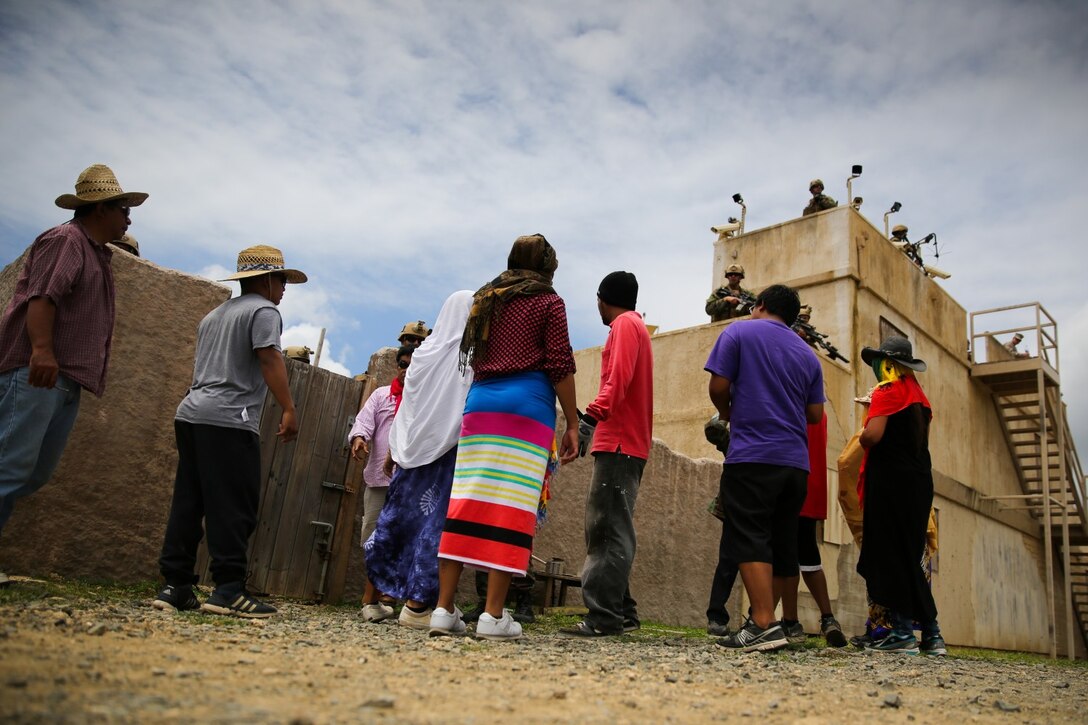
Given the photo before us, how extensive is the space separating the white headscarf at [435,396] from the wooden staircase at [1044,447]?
13125mm

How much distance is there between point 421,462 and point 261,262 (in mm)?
1336

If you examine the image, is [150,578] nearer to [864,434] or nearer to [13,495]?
[13,495]

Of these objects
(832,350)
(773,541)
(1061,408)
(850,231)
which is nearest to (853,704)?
(773,541)

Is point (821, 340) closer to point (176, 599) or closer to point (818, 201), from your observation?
point (818, 201)

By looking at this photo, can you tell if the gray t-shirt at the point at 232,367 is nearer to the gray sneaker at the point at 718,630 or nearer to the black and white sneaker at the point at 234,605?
the black and white sneaker at the point at 234,605

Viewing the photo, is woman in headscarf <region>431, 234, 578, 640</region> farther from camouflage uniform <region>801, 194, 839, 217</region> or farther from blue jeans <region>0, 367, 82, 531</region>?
camouflage uniform <region>801, 194, 839, 217</region>

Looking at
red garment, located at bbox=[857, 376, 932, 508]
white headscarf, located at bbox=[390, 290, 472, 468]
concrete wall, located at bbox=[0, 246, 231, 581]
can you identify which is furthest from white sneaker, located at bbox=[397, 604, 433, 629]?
red garment, located at bbox=[857, 376, 932, 508]

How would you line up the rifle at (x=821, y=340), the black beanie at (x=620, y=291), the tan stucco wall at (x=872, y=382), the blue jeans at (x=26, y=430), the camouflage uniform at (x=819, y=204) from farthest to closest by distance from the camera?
the camouflage uniform at (x=819, y=204) → the tan stucco wall at (x=872, y=382) → the rifle at (x=821, y=340) → the black beanie at (x=620, y=291) → the blue jeans at (x=26, y=430)

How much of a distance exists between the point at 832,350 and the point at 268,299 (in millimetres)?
9152

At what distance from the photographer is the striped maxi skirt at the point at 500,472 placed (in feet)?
12.1

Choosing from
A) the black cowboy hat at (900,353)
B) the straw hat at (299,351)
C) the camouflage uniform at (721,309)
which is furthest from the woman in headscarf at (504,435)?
the camouflage uniform at (721,309)

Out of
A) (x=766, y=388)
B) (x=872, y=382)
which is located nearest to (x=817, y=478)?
(x=766, y=388)

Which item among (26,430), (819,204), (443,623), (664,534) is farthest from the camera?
(819,204)

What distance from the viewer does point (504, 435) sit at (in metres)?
3.81
